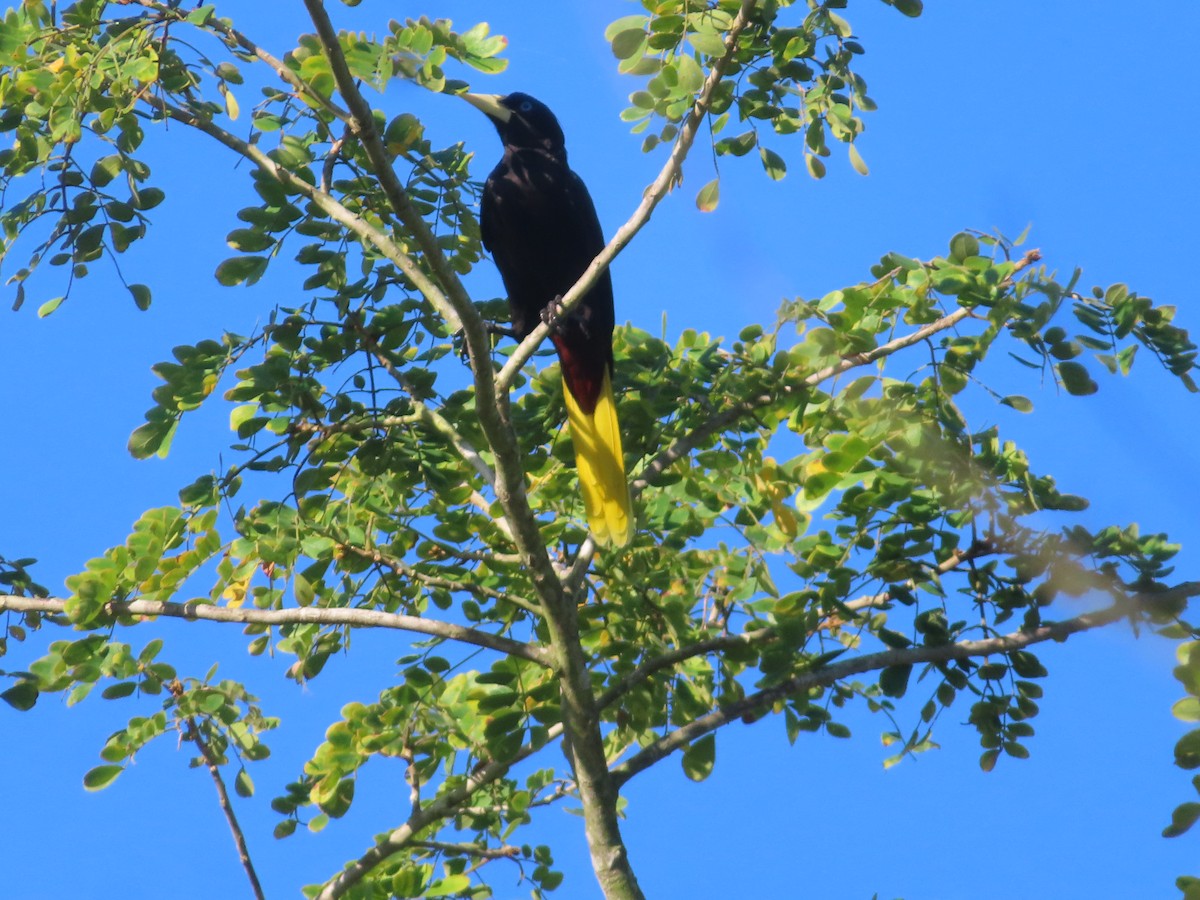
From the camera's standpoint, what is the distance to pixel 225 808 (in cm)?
273

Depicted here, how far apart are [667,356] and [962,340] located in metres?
0.82

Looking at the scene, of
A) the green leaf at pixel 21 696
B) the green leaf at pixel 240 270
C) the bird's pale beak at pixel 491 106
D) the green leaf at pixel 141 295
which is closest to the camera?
the green leaf at pixel 21 696

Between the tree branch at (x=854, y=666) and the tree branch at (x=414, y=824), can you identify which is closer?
the tree branch at (x=854, y=666)

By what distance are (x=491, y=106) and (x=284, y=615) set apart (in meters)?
2.43

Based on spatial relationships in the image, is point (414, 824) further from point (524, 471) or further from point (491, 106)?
point (491, 106)

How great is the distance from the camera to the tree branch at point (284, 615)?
268cm

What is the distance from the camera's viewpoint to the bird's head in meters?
4.47

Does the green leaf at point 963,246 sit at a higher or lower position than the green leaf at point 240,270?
lower

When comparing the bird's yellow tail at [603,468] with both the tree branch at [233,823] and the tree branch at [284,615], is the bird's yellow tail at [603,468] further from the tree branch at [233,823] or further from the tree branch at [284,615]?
the tree branch at [233,823]

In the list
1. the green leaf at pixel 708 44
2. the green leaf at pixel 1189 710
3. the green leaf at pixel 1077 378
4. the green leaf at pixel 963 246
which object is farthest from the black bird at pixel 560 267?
the green leaf at pixel 1189 710

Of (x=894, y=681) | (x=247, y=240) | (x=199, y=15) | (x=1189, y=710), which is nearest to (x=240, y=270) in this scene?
(x=247, y=240)

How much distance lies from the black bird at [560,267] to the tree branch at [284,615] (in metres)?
0.43

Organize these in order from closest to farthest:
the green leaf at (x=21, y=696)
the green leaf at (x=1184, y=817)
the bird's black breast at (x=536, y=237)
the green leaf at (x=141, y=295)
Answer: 1. the green leaf at (x=1184, y=817)
2. the green leaf at (x=21, y=696)
3. the green leaf at (x=141, y=295)
4. the bird's black breast at (x=536, y=237)

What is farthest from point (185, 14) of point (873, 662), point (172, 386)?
point (873, 662)
